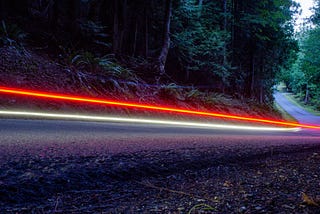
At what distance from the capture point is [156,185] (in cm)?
262

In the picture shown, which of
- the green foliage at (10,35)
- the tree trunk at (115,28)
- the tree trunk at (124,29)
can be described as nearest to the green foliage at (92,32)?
the tree trunk at (115,28)

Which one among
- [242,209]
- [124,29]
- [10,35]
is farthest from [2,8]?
[242,209]

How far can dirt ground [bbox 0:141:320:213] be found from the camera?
2070 millimetres

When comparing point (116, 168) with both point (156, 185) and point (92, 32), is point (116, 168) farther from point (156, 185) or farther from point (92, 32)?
point (92, 32)

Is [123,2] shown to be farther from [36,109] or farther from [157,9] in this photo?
[36,109]

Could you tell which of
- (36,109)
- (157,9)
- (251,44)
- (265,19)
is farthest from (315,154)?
(251,44)

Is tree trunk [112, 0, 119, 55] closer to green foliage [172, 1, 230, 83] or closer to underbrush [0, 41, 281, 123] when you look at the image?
underbrush [0, 41, 281, 123]

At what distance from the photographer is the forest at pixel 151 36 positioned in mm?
11898

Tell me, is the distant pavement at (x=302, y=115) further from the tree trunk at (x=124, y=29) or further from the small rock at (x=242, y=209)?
the small rock at (x=242, y=209)

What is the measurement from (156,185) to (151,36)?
15392mm

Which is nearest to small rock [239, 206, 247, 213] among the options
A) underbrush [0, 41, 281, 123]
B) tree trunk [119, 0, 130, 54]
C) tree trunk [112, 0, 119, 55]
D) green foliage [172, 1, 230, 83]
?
underbrush [0, 41, 281, 123]

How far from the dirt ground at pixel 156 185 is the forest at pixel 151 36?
8287 mm

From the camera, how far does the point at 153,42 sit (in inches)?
679

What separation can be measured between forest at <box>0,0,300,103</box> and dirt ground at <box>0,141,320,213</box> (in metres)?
8.29
